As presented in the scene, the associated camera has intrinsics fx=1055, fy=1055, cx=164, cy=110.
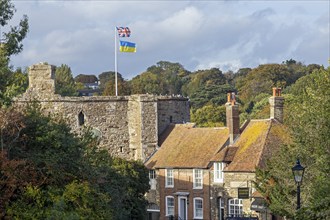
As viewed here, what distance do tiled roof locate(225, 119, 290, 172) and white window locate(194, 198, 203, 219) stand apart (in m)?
3.49

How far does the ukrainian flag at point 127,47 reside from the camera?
71500mm

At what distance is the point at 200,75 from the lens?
158 metres

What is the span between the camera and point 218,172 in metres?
62.4

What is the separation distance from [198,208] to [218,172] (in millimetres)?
2710

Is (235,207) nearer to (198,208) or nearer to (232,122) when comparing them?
(198,208)

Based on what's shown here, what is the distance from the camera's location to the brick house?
197ft

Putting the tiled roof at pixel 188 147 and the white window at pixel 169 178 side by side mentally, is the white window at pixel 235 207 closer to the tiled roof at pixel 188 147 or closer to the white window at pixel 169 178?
the tiled roof at pixel 188 147

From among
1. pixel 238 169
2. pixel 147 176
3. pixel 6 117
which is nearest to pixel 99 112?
pixel 147 176

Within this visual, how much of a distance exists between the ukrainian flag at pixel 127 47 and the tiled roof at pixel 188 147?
630 centimetres

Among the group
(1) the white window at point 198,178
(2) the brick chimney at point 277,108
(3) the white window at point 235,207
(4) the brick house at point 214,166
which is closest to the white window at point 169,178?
(4) the brick house at point 214,166

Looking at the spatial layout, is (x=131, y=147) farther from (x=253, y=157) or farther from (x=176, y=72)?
(x=176, y=72)

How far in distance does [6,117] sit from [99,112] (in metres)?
35.2

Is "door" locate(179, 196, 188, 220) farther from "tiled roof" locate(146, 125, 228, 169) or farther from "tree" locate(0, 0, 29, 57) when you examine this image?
"tree" locate(0, 0, 29, 57)

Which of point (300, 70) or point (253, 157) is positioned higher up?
point (300, 70)
